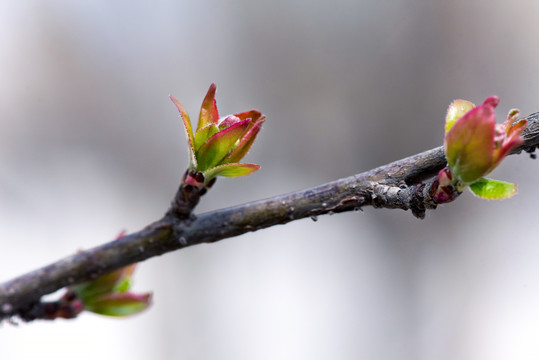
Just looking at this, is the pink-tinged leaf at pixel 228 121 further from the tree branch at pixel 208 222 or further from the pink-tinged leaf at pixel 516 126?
the pink-tinged leaf at pixel 516 126

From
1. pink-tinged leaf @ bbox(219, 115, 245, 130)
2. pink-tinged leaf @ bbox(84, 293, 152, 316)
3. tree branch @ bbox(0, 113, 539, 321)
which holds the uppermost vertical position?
pink-tinged leaf @ bbox(219, 115, 245, 130)

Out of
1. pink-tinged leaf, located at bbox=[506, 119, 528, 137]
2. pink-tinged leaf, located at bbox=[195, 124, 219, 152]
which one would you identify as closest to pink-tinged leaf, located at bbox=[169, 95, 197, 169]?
pink-tinged leaf, located at bbox=[195, 124, 219, 152]

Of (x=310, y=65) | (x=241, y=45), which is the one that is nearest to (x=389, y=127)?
(x=310, y=65)

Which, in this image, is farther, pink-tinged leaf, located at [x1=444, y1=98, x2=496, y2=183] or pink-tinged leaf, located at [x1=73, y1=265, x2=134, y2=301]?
pink-tinged leaf, located at [x1=73, y1=265, x2=134, y2=301]

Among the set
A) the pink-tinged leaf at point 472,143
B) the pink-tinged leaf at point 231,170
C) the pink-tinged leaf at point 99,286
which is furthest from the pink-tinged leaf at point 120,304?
the pink-tinged leaf at point 472,143

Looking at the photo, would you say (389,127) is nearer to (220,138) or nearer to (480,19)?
(480,19)

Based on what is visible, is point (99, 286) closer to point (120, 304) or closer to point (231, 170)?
point (120, 304)

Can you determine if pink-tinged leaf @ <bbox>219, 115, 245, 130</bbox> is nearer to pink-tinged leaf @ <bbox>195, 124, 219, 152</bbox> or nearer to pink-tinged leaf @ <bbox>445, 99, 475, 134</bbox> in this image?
pink-tinged leaf @ <bbox>195, 124, 219, 152</bbox>
